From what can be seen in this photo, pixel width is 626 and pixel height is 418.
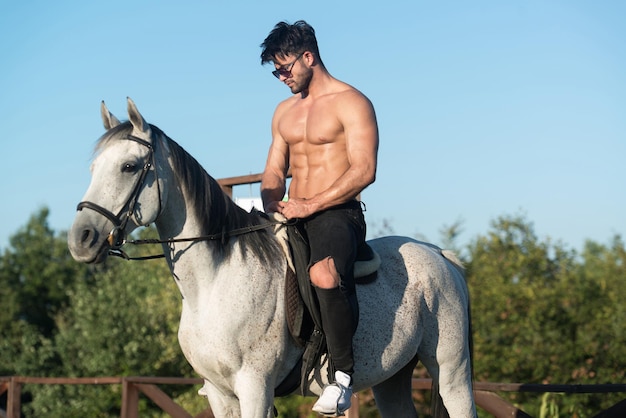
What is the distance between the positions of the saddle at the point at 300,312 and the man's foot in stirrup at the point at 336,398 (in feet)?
0.57

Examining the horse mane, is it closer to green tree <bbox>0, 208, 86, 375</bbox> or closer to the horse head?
the horse head

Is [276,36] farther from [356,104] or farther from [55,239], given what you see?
[55,239]

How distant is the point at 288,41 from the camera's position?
4.85 meters

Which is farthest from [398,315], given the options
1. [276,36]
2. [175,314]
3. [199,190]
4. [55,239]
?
[55,239]

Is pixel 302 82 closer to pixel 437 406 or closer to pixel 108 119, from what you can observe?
pixel 108 119

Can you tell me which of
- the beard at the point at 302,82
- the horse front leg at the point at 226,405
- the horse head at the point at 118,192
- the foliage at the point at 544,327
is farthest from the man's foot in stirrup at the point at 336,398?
the foliage at the point at 544,327

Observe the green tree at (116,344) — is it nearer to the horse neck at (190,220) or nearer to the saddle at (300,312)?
the saddle at (300,312)

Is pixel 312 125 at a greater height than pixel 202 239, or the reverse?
pixel 312 125

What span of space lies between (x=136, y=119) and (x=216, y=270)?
914 mm

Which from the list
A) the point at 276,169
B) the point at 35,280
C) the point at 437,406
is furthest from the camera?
the point at 35,280

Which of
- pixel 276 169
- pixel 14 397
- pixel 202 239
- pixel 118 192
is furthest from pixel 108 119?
pixel 14 397

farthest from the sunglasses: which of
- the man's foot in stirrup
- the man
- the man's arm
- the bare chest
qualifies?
the man's foot in stirrup

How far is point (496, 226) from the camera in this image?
1936cm

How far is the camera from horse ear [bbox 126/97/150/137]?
425 cm
